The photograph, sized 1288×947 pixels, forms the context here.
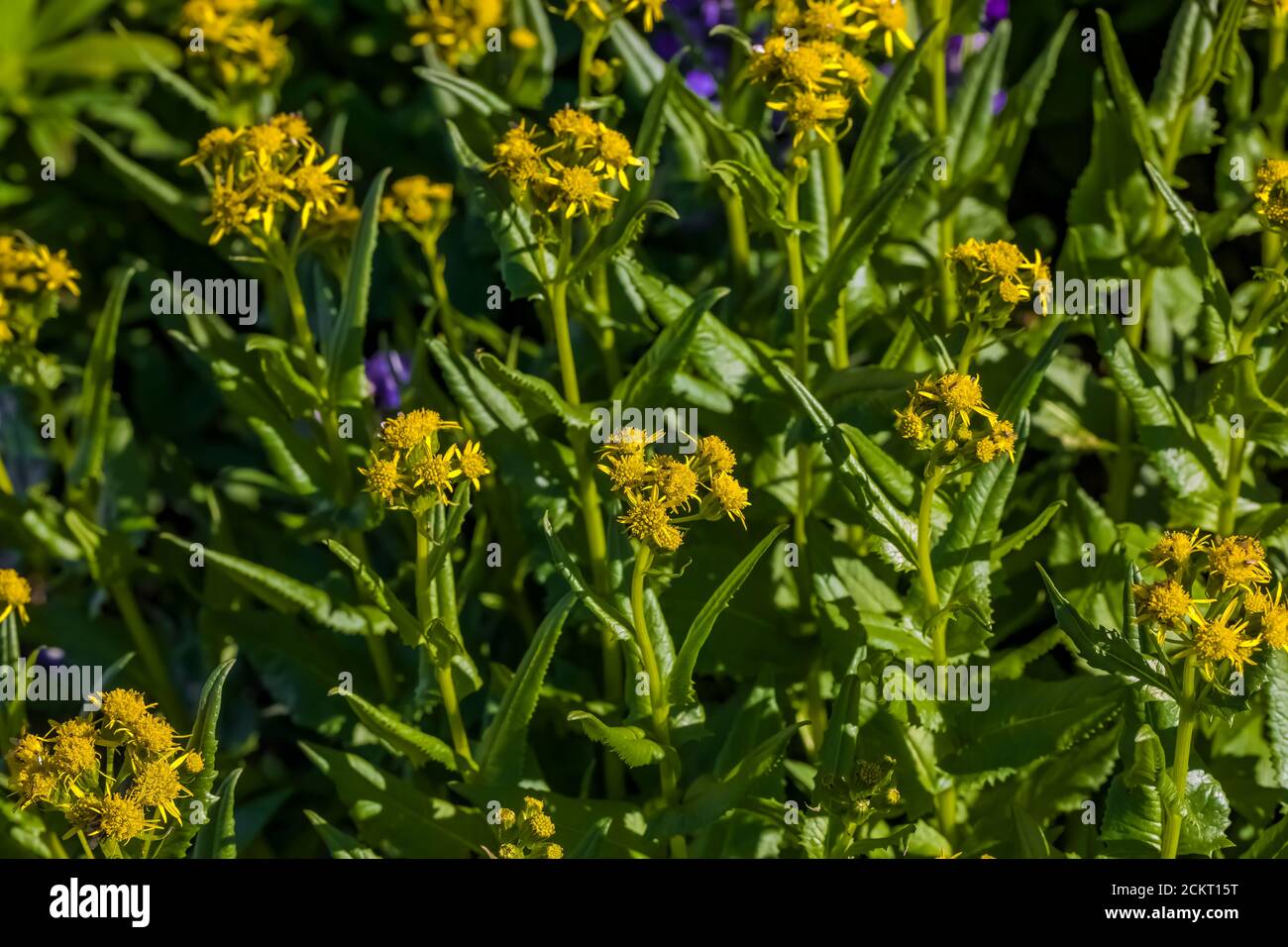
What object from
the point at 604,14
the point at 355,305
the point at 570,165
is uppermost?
the point at 604,14

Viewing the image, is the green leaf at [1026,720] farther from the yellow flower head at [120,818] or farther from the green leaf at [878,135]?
the yellow flower head at [120,818]

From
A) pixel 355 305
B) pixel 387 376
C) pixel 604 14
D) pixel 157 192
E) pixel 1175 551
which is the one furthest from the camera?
pixel 387 376

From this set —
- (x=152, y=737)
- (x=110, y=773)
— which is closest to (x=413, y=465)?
(x=152, y=737)

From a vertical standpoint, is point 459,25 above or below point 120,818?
above

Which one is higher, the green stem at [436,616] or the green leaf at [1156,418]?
the green leaf at [1156,418]

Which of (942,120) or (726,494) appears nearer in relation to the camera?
(726,494)

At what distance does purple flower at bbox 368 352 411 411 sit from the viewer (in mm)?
3150

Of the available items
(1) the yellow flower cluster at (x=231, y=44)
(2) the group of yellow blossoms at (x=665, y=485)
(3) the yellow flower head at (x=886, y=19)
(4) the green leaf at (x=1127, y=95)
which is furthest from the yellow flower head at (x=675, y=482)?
(1) the yellow flower cluster at (x=231, y=44)

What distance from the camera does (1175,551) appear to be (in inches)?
78.1

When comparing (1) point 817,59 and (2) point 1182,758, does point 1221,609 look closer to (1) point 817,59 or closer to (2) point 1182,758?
(2) point 1182,758

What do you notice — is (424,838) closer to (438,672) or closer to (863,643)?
(438,672)

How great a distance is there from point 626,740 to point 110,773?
0.78 meters

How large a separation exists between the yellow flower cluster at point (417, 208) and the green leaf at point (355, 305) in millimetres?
170

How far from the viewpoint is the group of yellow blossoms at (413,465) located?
203 centimetres
